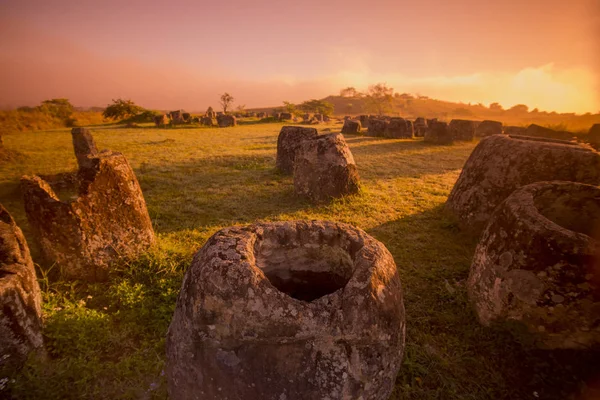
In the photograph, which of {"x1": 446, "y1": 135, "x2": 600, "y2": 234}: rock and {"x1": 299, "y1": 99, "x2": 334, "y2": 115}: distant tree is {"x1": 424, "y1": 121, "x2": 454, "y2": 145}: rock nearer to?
{"x1": 446, "y1": 135, "x2": 600, "y2": 234}: rock

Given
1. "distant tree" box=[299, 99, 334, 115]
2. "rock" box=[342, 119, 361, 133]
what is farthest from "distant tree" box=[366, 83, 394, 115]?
"rock" box=[342, 119, 361, 133]

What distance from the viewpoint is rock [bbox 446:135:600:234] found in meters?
5.32

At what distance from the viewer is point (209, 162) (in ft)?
40.7

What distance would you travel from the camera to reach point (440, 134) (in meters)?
19.0

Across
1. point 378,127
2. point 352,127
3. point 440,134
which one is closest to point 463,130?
point 440,134

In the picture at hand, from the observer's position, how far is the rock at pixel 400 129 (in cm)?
2105

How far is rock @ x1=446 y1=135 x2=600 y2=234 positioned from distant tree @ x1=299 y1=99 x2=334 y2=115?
59.4 metres

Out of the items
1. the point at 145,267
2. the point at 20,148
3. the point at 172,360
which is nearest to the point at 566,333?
the point at 172,360

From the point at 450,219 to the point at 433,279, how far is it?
246 cm

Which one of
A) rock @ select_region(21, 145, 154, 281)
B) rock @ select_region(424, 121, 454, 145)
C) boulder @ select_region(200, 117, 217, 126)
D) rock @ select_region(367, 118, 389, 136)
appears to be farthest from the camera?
boulder @ select_region(200, 117, 217, 126)

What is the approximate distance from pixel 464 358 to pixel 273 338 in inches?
101

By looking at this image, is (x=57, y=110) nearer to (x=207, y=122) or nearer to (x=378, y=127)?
(x=207, y=122)

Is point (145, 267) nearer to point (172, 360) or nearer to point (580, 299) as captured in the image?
point (172, 360)

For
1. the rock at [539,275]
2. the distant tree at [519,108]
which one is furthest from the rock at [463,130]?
the distant tree at [519,108]
